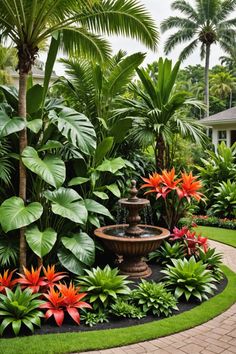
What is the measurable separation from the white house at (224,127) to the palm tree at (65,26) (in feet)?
41.3

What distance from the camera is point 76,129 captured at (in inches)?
207

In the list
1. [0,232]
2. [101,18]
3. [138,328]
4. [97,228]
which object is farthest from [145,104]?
[138,328]

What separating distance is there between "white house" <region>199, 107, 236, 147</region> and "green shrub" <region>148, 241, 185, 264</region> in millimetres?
12659

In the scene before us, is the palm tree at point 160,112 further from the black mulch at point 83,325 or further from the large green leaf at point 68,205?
the black mulch at point 83,325

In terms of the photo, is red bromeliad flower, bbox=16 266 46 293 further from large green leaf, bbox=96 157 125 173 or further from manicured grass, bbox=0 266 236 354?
large green leaf, bbox=96 157 125 173

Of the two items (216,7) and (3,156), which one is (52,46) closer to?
(3,156)

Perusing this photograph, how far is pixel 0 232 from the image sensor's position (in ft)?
17.6

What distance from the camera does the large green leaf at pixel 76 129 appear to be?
5.14 meters

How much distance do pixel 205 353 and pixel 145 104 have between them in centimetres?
507

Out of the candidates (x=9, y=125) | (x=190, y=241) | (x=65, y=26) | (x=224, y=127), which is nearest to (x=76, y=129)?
(x=9, y=125)

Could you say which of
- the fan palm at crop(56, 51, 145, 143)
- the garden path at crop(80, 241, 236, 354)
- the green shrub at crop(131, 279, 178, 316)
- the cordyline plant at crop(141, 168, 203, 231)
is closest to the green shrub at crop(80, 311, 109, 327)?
the green shrub at crop(131, 279, 178, 316)

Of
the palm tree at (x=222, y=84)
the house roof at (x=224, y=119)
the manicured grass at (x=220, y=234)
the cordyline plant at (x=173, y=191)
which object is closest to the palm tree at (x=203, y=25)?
the house roof at (x=224, y=119)

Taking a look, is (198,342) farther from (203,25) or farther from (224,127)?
(203,25)

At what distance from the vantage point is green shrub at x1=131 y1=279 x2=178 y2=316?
4.54 metres
